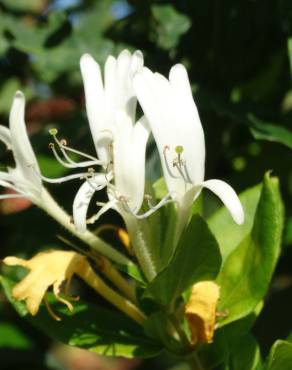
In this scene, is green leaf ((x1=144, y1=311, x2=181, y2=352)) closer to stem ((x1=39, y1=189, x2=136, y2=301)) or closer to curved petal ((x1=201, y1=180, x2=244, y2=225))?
stem ((x1=39, y1=189, x2=136, y2=301))

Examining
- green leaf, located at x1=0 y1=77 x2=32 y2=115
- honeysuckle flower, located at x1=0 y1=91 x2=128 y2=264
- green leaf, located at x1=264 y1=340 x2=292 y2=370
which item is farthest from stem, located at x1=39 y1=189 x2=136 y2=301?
green leaf, located at x1=0 y1=77 x2=32 y2=115

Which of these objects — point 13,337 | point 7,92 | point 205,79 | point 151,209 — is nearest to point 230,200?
point 151,209

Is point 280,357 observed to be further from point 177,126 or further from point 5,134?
point 5,134

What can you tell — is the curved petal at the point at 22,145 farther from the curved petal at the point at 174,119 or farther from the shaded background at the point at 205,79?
the shaded background at the point at 205,79

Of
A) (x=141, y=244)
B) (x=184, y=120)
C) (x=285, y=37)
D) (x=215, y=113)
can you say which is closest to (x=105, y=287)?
(x=141, y=244)

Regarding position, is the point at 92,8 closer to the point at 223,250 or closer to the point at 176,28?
the point at 176,28
